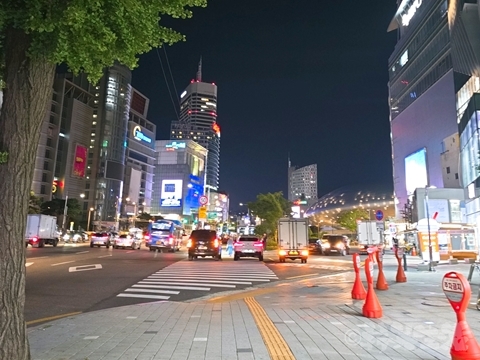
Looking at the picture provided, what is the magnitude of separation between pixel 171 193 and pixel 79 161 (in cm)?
3550

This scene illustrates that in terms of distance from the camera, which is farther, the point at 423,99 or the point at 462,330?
the point at 423,99

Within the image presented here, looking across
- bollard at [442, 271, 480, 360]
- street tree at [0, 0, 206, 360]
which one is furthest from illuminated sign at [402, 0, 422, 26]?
street tree at [0, 0, 206, 360]

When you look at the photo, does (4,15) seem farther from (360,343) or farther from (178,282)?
(178,282)

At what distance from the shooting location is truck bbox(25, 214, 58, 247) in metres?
37.3

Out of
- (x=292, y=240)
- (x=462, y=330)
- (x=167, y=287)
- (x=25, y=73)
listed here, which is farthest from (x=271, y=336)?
(x=292, y=240)

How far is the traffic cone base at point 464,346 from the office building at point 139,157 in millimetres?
125694

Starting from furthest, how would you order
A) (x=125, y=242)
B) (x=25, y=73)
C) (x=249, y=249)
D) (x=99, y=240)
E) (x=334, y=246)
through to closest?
(x=99, y=240) < (x=125, y=242) < (x=334, y=246) < (x=249, y=249) < (x=25, y=73)

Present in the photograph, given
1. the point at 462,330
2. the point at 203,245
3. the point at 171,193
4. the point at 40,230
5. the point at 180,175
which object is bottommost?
the point at 462,330

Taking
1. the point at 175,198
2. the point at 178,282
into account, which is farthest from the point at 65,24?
the point at 175,198

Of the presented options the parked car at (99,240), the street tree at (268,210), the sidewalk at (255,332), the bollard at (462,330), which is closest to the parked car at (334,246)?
the street tree at (268,210)

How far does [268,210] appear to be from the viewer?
61.8 m

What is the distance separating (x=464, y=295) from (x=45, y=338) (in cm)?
597

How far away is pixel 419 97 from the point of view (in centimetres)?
8619

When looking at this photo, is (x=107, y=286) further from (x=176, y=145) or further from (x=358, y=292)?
(x=176, y=145)
